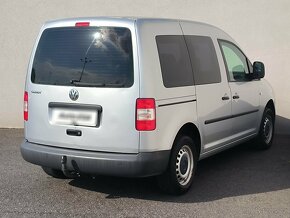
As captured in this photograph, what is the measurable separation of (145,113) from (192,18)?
4.69m

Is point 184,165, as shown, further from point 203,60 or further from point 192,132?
point 203,60

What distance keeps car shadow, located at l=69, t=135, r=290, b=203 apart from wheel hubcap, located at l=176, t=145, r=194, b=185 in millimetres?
183

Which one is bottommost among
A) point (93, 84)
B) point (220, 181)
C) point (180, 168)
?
point (220, 181)

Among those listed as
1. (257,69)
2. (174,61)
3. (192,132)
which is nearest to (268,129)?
(257,69)

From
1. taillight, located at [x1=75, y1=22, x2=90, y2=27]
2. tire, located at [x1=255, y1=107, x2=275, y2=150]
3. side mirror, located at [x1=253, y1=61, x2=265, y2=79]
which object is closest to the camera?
taillight, located at [x1=75, y1=22, x2=90, y2=27]

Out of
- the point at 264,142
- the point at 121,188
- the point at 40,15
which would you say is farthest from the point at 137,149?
the point at 40,15

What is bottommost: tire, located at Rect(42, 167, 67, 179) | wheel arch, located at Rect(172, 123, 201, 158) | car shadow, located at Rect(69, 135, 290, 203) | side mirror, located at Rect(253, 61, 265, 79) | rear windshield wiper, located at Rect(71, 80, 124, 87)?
car shadow, located at Rect(69, 135, 290, 203)

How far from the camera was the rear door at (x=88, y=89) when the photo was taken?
446 centimetres

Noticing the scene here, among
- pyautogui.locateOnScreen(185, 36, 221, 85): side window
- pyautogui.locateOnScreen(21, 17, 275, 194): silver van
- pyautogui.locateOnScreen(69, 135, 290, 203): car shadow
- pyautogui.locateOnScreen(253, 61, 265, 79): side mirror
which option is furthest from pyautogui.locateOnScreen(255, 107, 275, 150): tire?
pyautogui.locateOnScreen(21, 17, 275, 194): silver van

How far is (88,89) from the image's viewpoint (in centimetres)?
457

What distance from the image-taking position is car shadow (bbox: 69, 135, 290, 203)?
201 inches

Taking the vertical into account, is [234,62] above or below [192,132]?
above

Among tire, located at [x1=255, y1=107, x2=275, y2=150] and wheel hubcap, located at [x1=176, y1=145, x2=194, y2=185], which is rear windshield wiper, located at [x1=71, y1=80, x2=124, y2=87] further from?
tire, located at [x1=255, y1=107, x2=275, y2=150]

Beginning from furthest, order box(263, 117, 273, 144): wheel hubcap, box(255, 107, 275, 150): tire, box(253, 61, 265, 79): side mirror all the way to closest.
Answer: box(263, 117, 273, 144): wheel hubcap, box(255, 107, 275, 150): tire, box(253, 61, 265, 79): side mirror
